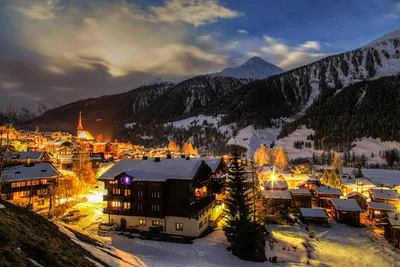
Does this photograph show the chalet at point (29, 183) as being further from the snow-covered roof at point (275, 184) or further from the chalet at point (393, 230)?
the chalet at point (393, 230)

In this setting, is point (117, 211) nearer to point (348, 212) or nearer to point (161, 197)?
point (161, 197)

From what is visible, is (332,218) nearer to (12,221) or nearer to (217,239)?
(217,239)

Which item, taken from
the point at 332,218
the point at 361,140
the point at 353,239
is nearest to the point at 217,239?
the point at 353,239

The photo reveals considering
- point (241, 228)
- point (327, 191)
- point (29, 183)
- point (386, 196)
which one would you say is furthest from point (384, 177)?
point (29, 183)

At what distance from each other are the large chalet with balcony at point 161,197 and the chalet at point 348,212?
29.5 m

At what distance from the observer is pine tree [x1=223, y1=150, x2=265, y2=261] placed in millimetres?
32531

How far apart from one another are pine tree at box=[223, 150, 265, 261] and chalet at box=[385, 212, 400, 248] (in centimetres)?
2383

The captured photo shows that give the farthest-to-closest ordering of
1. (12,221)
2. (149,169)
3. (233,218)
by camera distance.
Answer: (149,169) < (233,218) < (12,221)

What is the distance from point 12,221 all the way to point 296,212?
5705 centimetres

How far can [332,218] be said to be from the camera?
58688 millimetres

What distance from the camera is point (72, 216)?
43781 millimetres

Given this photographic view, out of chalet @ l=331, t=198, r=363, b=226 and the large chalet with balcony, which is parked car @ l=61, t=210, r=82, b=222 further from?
chalet @ l=331, t=198, r=363, b=226

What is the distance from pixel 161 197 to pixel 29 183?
2860 cm

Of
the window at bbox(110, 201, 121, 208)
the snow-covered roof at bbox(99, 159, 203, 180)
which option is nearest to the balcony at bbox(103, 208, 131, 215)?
the window at bbox(110, 201, 121, 208)
